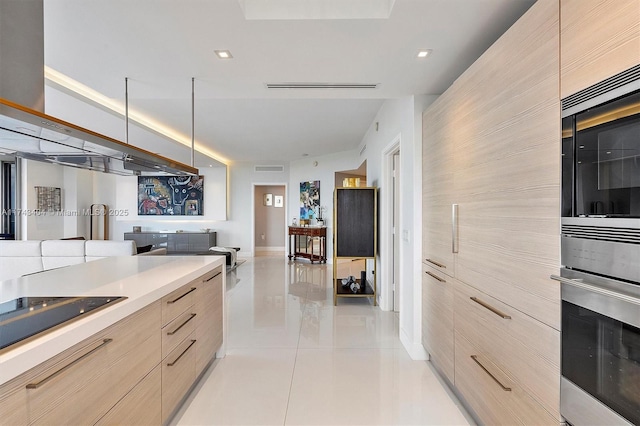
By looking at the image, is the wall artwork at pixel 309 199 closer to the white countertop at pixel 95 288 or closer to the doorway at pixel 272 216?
the doorway at pixel 272 216

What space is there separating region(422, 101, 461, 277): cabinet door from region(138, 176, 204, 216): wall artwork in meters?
7.50

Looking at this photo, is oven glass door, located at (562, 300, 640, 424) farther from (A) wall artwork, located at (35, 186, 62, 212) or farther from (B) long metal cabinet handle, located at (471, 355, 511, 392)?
(A) wall artwork, located at (35, 186, 62, 212)

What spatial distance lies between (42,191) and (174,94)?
251 inches

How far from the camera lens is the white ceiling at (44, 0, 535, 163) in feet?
5.52

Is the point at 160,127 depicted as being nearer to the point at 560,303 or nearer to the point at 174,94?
the point at 174,94

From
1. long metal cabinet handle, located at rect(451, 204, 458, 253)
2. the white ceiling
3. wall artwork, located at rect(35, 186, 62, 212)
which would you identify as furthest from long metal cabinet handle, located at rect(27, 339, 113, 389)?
wall artwork, located at rect(35, 186, 62, 212)

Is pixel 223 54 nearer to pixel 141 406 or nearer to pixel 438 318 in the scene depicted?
pixel 141 406

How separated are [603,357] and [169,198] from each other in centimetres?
942

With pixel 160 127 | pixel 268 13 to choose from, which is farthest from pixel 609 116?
pixel 160 127

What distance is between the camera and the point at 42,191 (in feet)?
22.9

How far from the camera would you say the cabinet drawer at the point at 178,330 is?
1.75m

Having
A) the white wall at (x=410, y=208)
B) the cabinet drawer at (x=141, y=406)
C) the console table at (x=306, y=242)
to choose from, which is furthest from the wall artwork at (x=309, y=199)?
the cabinet drawer at (x=141, y=406)

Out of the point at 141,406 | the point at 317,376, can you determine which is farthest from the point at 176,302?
the point at 317,376

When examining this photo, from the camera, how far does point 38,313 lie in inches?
48.2
